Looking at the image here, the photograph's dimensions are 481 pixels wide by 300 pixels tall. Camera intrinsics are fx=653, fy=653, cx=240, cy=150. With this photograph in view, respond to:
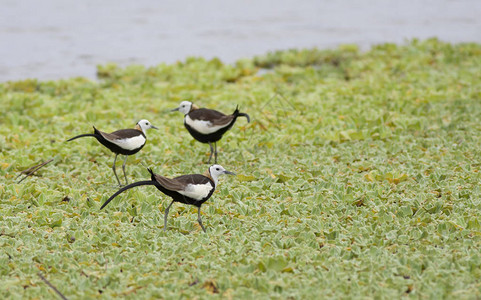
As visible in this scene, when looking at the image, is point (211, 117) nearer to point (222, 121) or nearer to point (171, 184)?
point (222, 121)

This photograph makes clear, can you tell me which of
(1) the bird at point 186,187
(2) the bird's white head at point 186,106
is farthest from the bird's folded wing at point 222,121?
(1) the bird at point 186,187

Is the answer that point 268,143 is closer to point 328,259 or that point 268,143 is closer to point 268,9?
point 328,259

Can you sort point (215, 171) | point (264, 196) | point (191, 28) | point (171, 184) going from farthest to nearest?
1. point (191, 28)
2. point (264, 196)
3. point (215, 171)
4. point (171, 184)

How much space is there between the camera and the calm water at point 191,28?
631 inches

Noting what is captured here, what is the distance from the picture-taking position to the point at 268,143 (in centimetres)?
827

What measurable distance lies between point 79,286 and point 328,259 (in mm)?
1901

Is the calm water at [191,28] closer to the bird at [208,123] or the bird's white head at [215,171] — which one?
the bird at [208,123]

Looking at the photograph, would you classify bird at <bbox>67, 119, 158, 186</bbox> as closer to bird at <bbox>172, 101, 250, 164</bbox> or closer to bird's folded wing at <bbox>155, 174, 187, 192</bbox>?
bird at <bbox>172, 101, 250, 164</bbox>

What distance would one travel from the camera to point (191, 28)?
19266 millimetres

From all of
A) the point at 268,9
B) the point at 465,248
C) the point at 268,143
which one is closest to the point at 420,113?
the point at 268,143

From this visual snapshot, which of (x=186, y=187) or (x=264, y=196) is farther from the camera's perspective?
(x=264, y=196)

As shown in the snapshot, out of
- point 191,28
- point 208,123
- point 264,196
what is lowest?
point 264,196

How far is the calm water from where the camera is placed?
631 inches

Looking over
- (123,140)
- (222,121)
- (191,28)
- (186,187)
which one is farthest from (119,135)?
(191,28)
